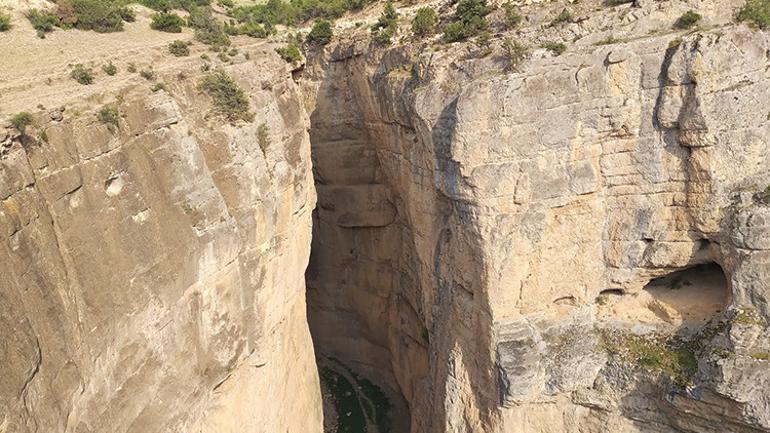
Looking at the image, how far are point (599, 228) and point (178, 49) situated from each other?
13.5m

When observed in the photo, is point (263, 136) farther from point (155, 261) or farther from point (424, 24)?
point (424, 24)

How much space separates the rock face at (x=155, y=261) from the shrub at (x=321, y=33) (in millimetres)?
7444

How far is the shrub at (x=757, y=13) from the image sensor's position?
48.1 ft

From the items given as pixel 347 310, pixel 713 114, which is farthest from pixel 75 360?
pixel 347 310

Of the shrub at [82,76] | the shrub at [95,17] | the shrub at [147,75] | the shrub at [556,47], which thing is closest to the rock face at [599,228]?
the shrub at [556,47]

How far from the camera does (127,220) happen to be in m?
11.8

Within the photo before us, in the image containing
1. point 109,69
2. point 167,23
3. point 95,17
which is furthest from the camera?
point 167,23

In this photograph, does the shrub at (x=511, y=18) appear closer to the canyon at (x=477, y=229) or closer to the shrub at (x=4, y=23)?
the canyon at (x=477, y=229)

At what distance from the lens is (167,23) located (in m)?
19.1

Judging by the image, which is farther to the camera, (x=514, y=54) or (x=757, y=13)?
(x=514, y=54)

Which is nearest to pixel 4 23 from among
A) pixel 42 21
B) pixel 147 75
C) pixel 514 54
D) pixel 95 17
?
pixel 42 21

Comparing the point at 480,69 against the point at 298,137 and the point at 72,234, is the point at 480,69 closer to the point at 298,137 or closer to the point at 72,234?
the point at 298,137

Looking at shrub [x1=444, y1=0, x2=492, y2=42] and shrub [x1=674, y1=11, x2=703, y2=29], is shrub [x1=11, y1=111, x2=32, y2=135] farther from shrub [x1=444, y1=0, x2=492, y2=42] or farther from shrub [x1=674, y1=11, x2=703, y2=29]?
shrub [x1=674, y1=11, x2=703, y2=29]

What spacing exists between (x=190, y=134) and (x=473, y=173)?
7.52 metres
